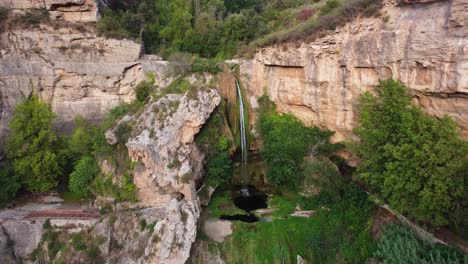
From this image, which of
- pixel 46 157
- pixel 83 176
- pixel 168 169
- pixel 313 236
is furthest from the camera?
pixel 46 157

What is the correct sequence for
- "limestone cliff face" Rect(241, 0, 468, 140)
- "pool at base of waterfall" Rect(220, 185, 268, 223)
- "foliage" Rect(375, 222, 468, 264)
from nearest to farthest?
"foliage" Rect(375, 222, 468, 264) → "limestone cliff face" Rect(241, 0, 468, 140) → "pool at base of waterfall" Rect(220, 185, 268, 223)

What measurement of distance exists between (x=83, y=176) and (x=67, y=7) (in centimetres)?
1331

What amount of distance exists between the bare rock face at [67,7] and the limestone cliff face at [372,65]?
12932mm

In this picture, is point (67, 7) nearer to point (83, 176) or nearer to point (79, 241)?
point (83, 176)

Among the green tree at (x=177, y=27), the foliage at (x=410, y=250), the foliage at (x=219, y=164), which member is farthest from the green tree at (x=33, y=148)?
the foliage at (x=410, y=250)

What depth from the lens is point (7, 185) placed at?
55.2 feet

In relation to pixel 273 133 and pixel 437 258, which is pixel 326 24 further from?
pixel 437 258

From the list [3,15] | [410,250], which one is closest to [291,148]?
[410,250]

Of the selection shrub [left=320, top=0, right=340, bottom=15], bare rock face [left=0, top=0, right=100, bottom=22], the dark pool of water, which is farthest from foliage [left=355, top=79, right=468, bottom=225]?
bare rock face [left=0, top=0, right=100, bottom=22]

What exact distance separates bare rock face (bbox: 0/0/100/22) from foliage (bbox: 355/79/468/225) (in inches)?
805

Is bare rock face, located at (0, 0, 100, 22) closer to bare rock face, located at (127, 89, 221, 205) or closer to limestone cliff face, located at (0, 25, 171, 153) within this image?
limestone cliff face, located at (0, 25, 171, 153)

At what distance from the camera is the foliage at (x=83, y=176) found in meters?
17.5

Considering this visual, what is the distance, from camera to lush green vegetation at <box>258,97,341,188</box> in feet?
58.3

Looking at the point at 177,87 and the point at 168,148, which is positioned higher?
the point at 177,87
